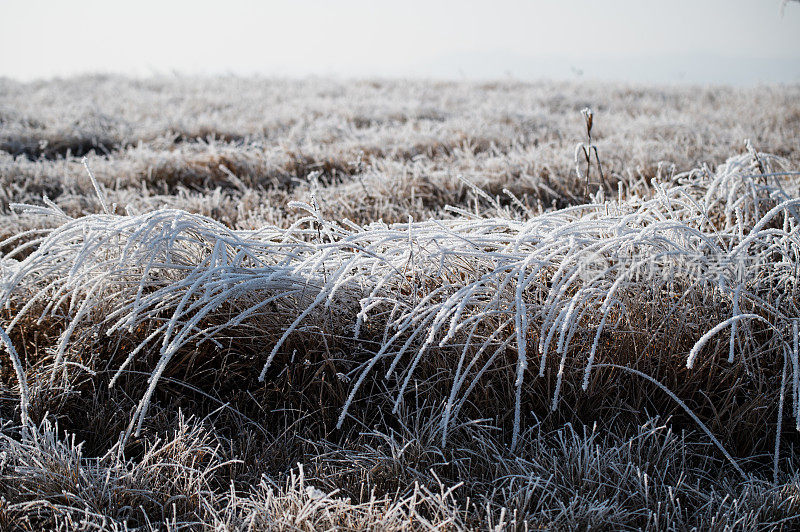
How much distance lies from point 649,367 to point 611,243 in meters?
0.41

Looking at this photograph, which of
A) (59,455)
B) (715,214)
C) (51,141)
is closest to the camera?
(59,455)

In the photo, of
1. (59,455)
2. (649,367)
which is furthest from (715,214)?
(59,455)

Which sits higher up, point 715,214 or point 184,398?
point 715,214

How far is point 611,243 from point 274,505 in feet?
3.51

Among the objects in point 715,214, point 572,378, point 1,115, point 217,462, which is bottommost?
point 217,462

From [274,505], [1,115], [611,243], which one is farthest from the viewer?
[1,115]

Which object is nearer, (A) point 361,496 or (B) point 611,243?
(A) point 361,496

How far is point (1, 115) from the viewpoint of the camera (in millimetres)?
5367

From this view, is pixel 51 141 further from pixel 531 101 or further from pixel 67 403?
pixel 531 101

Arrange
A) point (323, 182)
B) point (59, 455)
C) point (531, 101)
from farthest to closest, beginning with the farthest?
1. point (531, 101)
2. point (323, 182)
3. point (59, 455)

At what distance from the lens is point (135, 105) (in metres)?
6.37

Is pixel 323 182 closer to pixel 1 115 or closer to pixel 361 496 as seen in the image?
pixel 361 496

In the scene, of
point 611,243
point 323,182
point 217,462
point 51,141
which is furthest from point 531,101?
point 217,462

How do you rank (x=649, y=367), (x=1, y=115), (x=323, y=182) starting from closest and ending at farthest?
1. (x=649, y=367)
2. (x=323, y=182)
3. (x=1, y=115)
